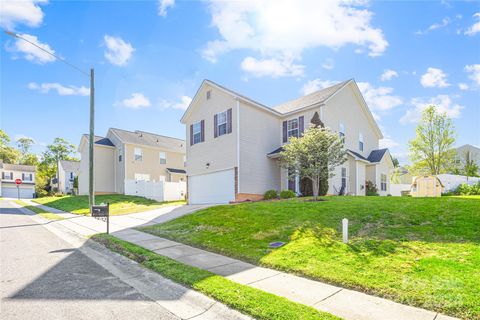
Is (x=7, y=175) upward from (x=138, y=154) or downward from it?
downward

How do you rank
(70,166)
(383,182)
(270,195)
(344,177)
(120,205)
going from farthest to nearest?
(70,166), (383,182), (120,205), (344,177), (270,195)

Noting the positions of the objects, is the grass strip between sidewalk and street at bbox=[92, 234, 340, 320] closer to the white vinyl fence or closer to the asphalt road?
the asphalt road

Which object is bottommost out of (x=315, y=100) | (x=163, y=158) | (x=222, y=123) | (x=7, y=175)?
(x=7, y=175)

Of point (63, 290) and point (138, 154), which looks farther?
point (138, 154)

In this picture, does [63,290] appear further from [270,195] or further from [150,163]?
[150,163]

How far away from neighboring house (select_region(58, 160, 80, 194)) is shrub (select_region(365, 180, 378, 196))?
46.1 meters

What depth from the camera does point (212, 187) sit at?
19156mm

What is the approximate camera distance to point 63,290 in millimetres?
4633

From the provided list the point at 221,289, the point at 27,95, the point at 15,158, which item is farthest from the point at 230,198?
the point at 15,158

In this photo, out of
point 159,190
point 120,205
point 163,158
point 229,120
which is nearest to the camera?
point 229,120

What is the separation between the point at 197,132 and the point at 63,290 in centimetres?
1665

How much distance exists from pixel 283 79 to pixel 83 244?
13525 mm

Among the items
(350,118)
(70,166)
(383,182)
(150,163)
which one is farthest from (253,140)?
(70,166)

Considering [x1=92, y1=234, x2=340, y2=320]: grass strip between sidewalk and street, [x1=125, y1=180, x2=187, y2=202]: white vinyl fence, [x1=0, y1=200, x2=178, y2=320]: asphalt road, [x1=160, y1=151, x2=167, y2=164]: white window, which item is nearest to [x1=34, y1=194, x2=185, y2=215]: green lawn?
[x1=125, y1=180, x2=187, y2=202]: white vinyl fence
